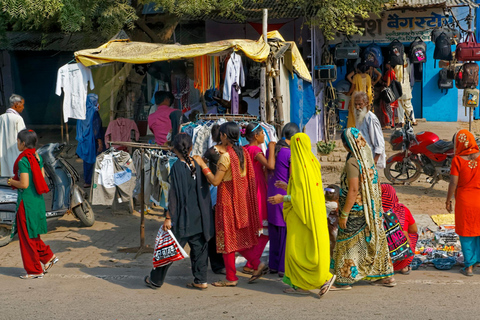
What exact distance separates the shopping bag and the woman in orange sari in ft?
9.52

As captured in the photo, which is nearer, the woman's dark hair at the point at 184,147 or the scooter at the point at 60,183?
the woman's dark hair at the point at 184,147

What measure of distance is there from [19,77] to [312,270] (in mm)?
14501

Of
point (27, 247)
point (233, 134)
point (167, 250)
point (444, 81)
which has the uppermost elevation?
point (444, 81)

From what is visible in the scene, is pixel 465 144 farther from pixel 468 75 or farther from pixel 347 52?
pixel 347 52

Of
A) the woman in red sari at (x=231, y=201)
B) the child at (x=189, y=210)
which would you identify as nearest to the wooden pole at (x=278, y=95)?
the woman in red sari at (x=231, y=201)

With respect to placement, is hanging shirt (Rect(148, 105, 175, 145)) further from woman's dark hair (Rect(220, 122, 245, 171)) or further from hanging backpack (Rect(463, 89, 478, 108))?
hanging backpack (Rect(463, 89, 478, 108))

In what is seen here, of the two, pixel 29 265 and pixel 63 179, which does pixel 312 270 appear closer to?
pixel 29 265

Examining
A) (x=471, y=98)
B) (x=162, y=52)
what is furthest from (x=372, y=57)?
(x=162, y=52)

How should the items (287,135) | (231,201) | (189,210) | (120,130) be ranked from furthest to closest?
(120,130) < (287,135) < (231,201) < (189,210)

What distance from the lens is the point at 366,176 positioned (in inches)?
215

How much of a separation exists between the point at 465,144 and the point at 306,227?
6.45ft

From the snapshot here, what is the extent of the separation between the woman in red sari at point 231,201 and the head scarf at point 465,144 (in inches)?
87.7

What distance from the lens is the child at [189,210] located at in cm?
562

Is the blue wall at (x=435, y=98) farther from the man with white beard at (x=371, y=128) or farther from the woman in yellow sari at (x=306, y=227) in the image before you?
the woman in yellow sari at (x=306, y=227)
